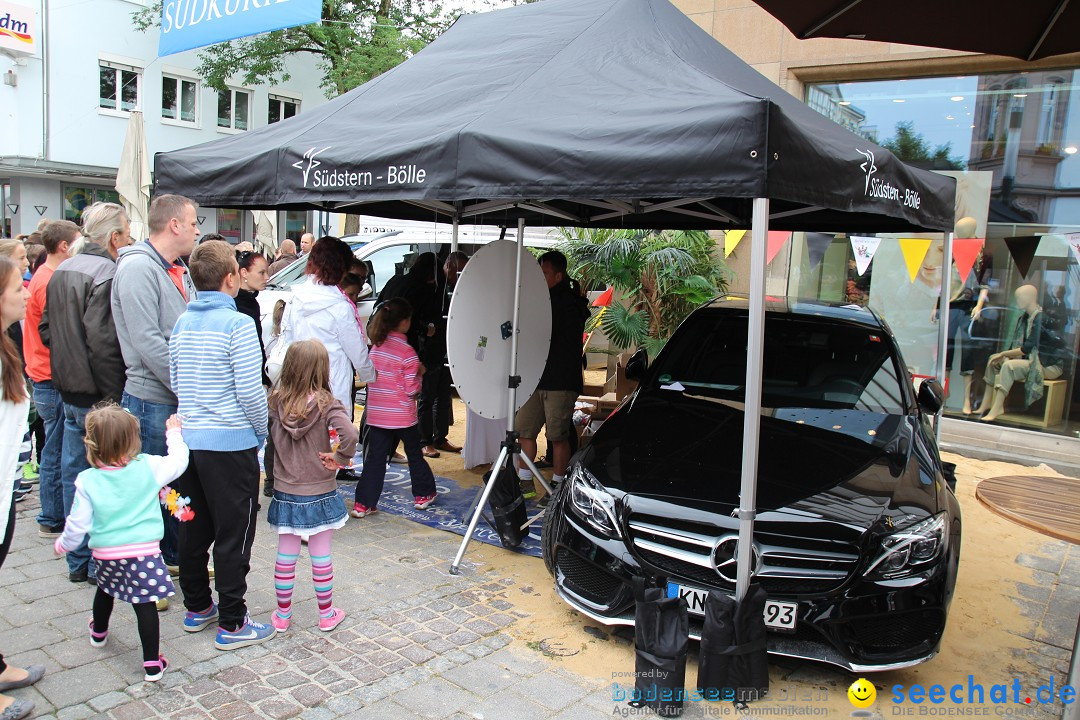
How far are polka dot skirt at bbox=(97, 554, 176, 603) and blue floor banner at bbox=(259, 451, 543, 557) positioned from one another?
6.81 feet

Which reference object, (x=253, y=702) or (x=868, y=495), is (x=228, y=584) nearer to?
(x=253, y=702)

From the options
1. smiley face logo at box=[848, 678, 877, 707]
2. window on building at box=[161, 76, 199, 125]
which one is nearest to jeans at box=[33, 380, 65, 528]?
smiley face logo at box=[848, 678, 877, 707]

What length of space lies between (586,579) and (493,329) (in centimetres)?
188

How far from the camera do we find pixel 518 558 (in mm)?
5133

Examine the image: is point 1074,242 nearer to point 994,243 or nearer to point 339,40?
point 994,243

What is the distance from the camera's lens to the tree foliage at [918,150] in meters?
9.46

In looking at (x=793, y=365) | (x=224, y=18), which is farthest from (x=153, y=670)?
(x=224, y=18)

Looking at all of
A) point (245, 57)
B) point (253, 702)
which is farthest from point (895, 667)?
point (245, 57)

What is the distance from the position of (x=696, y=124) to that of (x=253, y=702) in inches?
123

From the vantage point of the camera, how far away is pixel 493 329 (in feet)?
17.2

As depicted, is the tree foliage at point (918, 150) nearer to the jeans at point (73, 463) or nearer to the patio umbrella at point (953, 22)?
the patio umbrella at point (953, 22)

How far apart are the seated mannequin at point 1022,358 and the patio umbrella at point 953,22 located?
4.82 meters

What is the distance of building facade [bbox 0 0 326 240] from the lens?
20797 millimetres

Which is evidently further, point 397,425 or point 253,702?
point 397,425
